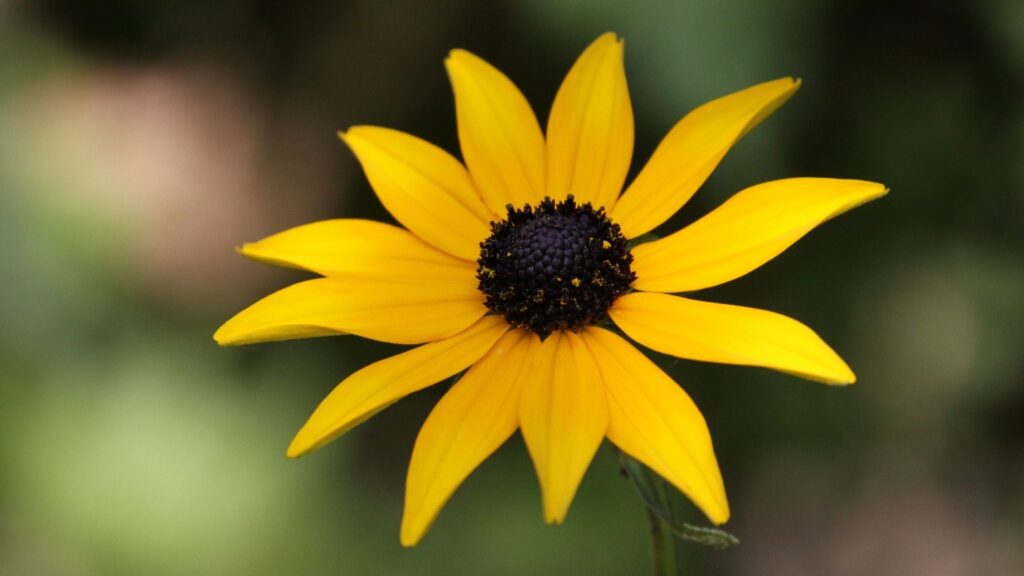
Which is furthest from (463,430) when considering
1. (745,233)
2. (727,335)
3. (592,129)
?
(592,129)

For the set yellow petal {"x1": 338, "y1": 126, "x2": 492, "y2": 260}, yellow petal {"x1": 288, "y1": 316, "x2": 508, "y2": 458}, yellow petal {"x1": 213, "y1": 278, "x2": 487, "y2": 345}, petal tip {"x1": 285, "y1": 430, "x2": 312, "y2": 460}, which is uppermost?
yellow petal {"x1": 338, "y1": 126, "x2": 492, "y2": 260}

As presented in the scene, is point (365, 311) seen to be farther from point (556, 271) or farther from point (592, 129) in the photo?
point (592, 129)

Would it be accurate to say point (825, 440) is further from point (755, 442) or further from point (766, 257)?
point (766, 257)

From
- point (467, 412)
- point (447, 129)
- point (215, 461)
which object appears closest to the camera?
point (467, 412)

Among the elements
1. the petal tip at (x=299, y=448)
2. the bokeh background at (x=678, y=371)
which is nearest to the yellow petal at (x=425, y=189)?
the petal tip at (x=299, y=448)

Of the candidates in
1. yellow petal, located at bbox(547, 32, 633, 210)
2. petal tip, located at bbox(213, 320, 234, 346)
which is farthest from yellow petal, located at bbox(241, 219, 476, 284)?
yellow petal, located at bbox(547, 32, 633, 210)

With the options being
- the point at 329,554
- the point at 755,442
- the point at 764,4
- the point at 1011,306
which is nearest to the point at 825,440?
the point at 755,442

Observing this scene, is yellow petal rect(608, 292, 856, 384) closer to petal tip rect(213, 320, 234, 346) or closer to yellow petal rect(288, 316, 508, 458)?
yellow petal rect(288, 316, 508, 458)
